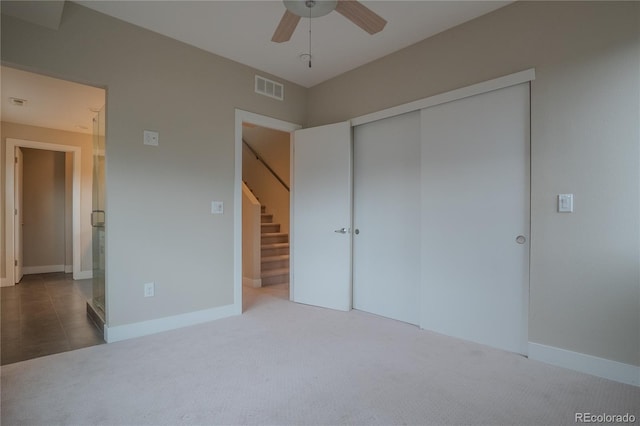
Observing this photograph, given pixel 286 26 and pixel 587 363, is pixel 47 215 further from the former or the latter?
pixel 587 363

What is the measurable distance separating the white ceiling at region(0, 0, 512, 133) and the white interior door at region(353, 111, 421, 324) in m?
0.75

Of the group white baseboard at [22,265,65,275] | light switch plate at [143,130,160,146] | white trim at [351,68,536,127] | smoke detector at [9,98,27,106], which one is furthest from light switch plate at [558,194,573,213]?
white baseboard at [22,265,65,275]

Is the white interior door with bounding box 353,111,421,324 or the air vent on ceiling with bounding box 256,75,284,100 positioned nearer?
the white interior door with bounding box 353,111,421,324

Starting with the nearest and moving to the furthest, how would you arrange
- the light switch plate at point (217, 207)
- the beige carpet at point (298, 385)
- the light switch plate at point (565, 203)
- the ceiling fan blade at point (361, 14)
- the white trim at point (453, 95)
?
the beige carpet at point (298, 385)
the ceiling fan blade at point (361, 14)
the light switch plate at point (565, 203)
the white trim at point (453, 95)
the light switch plate at point (217, 207)

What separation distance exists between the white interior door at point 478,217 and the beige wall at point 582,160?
11cm

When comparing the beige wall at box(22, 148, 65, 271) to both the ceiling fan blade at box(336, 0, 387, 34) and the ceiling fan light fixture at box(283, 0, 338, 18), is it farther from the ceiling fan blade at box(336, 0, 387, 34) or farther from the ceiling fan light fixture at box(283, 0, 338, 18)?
the ceiling fan blade at box(336, 0, 387, 34)

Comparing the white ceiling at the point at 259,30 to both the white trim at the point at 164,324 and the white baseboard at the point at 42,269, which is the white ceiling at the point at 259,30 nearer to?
the white trim at the point at 164,324

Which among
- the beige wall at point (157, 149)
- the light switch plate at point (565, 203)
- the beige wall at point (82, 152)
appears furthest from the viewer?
the beige wall at point (82, 152)

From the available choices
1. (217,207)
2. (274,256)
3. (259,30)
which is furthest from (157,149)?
(274,256)

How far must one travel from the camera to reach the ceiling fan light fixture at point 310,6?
1.93m

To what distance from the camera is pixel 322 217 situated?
370 cm

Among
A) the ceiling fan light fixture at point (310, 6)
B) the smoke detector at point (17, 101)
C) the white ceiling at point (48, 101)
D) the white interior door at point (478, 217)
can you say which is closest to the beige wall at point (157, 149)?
the white ceiling at point (48, 101)

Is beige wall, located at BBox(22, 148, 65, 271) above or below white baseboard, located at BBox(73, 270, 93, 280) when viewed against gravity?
above

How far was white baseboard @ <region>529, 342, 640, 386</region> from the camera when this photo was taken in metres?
1.96
